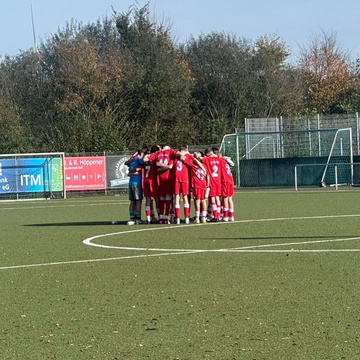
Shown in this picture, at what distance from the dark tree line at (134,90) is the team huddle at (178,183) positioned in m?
28.5

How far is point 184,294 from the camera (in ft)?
32.4

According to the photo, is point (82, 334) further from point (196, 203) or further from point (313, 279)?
point (196, 203)

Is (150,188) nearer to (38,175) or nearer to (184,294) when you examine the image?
(184,294)

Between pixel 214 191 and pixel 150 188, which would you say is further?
pixel 214 191

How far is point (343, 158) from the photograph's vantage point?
44.7 metres

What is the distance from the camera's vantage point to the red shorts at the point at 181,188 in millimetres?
20961

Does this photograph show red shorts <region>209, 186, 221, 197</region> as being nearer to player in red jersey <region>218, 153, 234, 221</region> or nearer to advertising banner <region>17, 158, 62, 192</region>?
player in red jersey <region>218, 153, 234, 221</region>

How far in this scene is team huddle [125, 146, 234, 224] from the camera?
68.8ft

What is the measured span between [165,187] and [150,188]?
35 centimetres

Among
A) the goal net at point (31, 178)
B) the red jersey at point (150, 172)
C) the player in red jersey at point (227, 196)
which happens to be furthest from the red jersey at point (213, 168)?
the goal net at point (31, 178)

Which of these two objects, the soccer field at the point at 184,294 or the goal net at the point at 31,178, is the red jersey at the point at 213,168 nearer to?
the soccer field at the point at 184,294

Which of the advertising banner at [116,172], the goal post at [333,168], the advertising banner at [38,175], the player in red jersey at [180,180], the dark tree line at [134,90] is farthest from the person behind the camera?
the dark tree line at [134,90]

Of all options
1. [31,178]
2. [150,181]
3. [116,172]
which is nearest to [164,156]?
[150,181]

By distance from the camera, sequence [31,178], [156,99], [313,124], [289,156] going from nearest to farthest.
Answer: [31,178] → [289,156] → [313,124] → [156,99]
